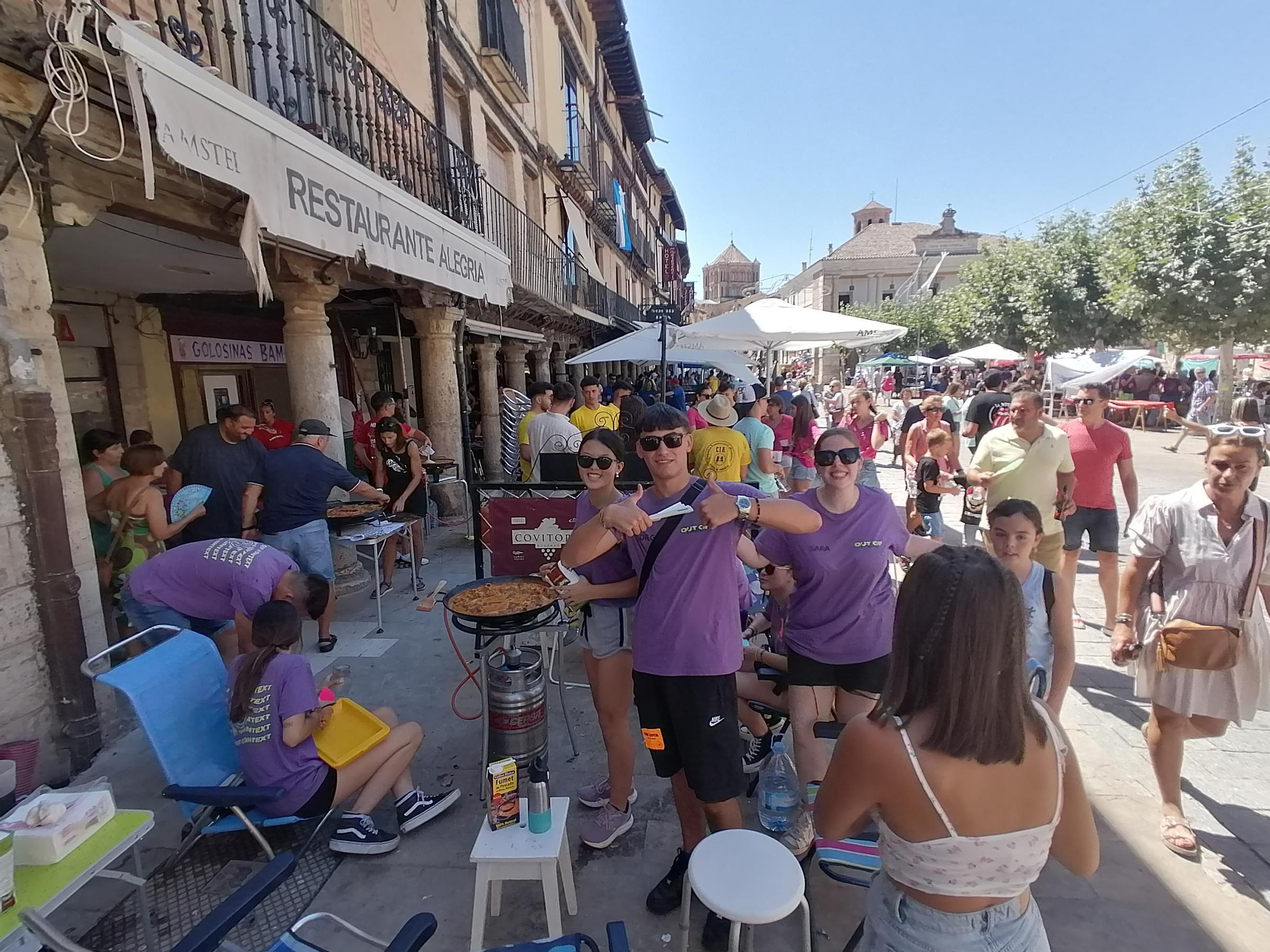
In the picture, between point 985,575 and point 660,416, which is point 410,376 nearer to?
point 660,416

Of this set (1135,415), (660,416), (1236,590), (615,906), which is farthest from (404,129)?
(1135,415)

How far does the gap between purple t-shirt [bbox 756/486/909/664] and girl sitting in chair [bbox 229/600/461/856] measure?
205 centimetres

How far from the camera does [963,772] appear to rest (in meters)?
1.30

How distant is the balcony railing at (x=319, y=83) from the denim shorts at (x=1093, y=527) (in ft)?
19.2

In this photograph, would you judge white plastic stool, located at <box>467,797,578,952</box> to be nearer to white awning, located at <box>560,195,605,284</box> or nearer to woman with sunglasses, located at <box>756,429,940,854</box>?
woman with sunglasses, located at <box>756,429,940,854</box>

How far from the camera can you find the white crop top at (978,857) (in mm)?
1321

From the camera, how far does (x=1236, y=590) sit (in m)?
2.57

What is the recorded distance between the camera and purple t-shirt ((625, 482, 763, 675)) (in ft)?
7.46

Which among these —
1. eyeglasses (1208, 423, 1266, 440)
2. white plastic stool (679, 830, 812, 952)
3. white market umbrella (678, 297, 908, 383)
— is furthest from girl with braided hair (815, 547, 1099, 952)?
white market umbrella (678, 297, 908, 383)

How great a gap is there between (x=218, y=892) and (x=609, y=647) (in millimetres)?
1909

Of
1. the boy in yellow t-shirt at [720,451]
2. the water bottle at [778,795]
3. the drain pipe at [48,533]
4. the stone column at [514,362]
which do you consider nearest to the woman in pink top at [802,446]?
the boy in yellow t-shirt at [720,451]

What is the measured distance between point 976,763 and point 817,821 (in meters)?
0.38

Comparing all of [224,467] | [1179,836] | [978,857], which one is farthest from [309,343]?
[1179,836]

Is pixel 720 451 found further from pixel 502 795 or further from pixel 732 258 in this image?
pixel 732 258
